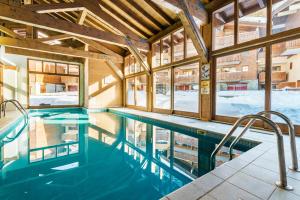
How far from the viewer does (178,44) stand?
5953 mm

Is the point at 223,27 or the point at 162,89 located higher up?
the point at 223,27

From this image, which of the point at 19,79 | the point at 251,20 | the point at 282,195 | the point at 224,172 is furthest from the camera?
the point at 19,79

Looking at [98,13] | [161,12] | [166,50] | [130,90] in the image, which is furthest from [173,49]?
[130,90]

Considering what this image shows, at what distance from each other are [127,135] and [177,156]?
1.87 m

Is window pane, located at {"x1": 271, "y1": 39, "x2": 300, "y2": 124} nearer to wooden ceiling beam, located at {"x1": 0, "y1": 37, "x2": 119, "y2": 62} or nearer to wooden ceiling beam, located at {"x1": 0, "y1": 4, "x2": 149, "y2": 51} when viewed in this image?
wooden ceiling beam, located at {"x1": 0, "y1": 4, "x2": 149, "y2": 51}

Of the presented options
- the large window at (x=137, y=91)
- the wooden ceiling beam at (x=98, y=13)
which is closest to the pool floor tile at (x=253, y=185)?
the wooden ceiling beam at (x=98, y=13)

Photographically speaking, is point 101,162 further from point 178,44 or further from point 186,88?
point 178,44

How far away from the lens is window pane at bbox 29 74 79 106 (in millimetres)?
8973

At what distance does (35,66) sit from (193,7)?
8.81 m

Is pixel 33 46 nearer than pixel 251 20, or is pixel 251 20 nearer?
pixel 251 20

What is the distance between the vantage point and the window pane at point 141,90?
8.04 m

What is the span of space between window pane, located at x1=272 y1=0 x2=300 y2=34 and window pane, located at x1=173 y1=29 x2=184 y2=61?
2.78 m

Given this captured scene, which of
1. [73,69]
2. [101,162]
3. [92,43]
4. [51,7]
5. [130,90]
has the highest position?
[92,43]

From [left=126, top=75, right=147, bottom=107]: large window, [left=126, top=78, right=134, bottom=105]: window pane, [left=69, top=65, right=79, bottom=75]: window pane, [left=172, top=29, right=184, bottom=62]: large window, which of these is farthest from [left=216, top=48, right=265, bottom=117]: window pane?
[left=69, top=65, right=79, bottom=75]: window pane
